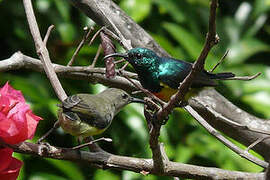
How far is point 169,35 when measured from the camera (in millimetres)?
3992

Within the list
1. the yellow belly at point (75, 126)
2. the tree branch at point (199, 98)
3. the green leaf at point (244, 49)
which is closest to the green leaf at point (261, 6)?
the green leaf at point (244, 49)

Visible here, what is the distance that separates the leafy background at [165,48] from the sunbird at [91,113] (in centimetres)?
86

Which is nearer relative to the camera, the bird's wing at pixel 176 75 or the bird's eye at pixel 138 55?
the bird's eye at pixel 138 55

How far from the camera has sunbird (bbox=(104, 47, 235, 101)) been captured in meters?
2.25

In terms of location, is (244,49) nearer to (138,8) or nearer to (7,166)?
(138,8)

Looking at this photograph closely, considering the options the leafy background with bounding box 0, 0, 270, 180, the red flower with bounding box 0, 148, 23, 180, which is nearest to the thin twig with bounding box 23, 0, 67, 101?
the red flower with bounding box 0, 148, 23, 180

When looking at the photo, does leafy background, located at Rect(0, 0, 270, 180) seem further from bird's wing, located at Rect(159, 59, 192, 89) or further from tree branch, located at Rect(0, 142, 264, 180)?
tree branch, located at Rect(0, 142, 264, 180)

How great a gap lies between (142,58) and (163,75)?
0.55 feet

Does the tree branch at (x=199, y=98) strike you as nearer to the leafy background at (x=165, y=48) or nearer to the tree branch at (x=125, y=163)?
the tree branch at (x=125, y=163)

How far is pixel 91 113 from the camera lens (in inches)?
87.1

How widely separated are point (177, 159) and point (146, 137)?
0.24 m

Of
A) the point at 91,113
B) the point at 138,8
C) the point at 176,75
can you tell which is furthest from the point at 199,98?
the point at 138,8

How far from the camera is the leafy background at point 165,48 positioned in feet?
10.8

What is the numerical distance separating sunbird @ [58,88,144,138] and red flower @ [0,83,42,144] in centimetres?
62
